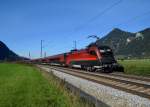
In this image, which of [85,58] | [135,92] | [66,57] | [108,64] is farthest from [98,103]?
[66,57]

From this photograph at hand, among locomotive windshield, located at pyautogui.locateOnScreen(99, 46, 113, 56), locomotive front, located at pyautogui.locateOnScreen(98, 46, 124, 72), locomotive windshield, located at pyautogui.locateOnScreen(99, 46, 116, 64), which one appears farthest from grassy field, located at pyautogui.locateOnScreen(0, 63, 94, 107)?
locomotive windshield, located at pyautogui.locateOnScreen(99, 46, 113, 56)

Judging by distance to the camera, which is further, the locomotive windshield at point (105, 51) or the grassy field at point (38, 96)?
the locomotive windshield at point (105, 51)

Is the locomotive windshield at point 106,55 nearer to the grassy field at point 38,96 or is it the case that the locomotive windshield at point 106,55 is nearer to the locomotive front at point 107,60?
the locomotive front at point 107,60

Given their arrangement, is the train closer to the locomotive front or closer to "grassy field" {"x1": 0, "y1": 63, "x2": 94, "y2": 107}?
the locomotive front

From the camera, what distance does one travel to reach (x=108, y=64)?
36406 millimetres

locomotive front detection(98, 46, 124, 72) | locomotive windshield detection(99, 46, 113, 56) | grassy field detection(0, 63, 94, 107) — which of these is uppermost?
locomotive windshield detection(99, 46, 113, 56)

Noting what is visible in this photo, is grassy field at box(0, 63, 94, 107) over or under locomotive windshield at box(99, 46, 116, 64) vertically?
under

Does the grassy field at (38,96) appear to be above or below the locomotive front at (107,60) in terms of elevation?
below

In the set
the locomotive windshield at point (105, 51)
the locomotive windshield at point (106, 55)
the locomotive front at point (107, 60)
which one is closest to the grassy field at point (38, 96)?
the locomotive front at point (107, 60)

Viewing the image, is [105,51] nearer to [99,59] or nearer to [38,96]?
[99,59]

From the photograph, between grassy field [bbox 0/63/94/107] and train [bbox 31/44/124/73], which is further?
train [bbox 31/44/124/73]

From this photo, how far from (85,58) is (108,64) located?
580cm

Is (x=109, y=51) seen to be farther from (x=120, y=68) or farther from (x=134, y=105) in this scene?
(x=134, y=105)

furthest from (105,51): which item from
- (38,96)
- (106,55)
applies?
(38,96)
